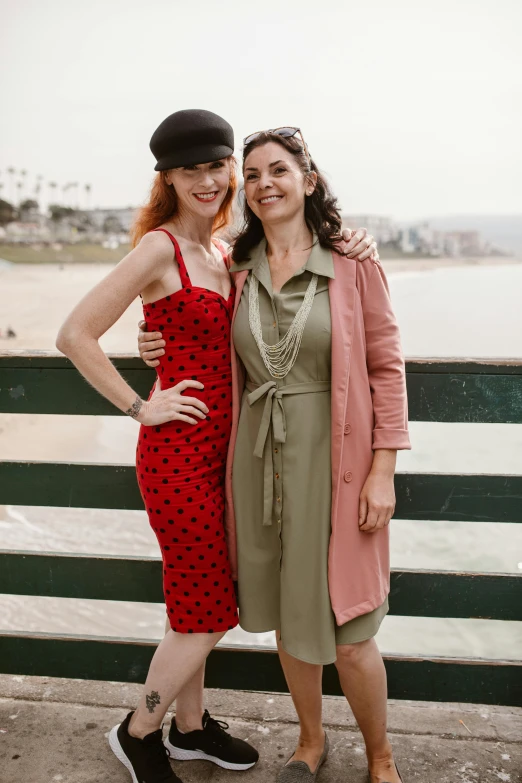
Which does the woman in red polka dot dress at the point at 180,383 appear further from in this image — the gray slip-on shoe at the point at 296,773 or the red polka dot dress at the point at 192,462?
the gray slip-on shoe at the point at 296,773

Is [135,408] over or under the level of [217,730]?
over

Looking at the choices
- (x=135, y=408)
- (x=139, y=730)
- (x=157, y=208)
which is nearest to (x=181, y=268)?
(x=157, y=208)

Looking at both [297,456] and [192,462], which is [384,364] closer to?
[297,456]

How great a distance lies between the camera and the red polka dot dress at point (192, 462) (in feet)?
6.49

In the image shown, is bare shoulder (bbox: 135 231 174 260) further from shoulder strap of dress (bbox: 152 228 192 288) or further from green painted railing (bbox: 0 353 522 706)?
green painted railing (bbox: 0 353 522 706)

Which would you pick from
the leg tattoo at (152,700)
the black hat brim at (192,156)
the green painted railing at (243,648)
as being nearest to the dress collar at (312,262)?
the black hat brim at (192,156)

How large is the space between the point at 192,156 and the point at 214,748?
5.53 feet

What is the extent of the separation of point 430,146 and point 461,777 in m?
73.4

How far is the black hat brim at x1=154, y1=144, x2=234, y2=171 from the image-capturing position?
6.52 ft

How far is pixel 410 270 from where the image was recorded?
5422 cm

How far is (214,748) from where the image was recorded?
220cm

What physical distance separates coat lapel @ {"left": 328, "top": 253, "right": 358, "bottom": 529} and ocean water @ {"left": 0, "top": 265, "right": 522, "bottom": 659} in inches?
30.3

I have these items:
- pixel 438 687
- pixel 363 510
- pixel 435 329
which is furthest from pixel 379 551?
pixel 435 329

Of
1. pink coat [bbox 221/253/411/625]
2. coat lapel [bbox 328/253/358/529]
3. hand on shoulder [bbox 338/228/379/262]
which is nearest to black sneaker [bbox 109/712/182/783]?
pink coat [bbox 221/253/411/625]
